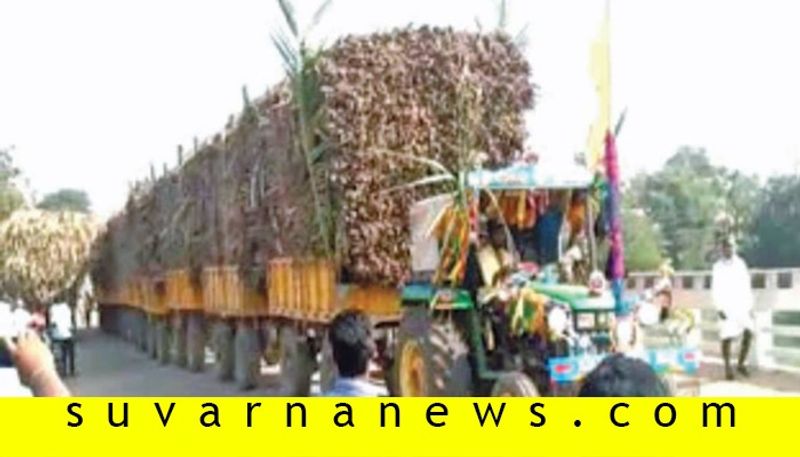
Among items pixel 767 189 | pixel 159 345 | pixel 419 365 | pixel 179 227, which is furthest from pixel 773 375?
pixel 767 189

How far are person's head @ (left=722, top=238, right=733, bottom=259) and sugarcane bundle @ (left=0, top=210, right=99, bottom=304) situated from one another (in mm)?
23205

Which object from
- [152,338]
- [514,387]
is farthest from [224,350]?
[514,387]

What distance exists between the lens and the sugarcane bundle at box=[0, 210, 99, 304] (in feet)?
115

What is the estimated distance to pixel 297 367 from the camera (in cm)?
1497

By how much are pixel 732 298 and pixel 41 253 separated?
25480mm

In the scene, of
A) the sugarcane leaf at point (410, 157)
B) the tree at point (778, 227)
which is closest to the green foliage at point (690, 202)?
the tree at point (778, 227)

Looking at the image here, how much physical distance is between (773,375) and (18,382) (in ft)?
38.9

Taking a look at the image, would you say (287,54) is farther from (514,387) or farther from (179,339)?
(179,339)

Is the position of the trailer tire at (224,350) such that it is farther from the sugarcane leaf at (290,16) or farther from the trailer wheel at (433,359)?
the trailer wheel at (433,359)

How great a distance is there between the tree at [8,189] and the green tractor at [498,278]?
42881mm

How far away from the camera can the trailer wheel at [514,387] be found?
8266 mm

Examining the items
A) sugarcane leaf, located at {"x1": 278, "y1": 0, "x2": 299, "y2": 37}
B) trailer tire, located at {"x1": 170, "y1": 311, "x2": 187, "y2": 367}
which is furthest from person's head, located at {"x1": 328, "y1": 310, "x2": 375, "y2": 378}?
trailer tire, located at {"x1": 170, "y1": 311, "x2": 187, "y2": 367}

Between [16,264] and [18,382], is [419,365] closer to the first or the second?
[18,382]

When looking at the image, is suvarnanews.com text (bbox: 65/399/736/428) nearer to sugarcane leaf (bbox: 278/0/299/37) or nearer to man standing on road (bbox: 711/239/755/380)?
sugarcane leaf (bbox: 278/0/299/37)
